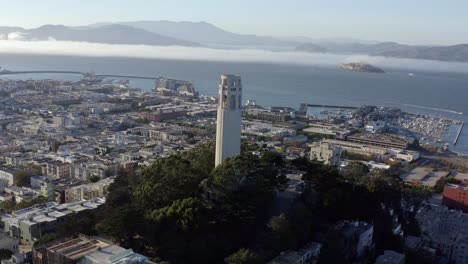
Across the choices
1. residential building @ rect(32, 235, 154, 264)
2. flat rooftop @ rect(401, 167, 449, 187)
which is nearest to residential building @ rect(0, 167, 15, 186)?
residential building @ rect(32, 235, 154, 264)

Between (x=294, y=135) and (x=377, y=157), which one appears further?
(x=294, y=135)

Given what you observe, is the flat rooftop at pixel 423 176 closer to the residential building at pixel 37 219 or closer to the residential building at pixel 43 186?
the residential building at pixel 37 219

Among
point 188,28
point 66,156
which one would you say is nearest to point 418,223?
point 66,156

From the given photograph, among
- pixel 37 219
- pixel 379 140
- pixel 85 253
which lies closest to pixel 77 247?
pixel 85 253

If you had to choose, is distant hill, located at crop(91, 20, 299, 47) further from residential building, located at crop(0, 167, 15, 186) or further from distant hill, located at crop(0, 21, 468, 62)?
residential building, located at crop(0, 167, 15, 186)

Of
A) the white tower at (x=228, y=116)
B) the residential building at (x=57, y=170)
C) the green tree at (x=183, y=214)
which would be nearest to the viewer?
the green tree at (x=183, y=214)

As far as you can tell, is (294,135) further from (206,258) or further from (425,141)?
(206,258)

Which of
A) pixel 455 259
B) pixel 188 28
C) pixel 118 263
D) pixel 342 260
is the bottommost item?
pixel 455 259

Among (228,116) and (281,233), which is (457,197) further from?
(281,233)

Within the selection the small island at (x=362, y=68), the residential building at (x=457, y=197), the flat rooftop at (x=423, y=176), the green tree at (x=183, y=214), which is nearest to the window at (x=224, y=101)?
the green tree at (x=183, y=214)
